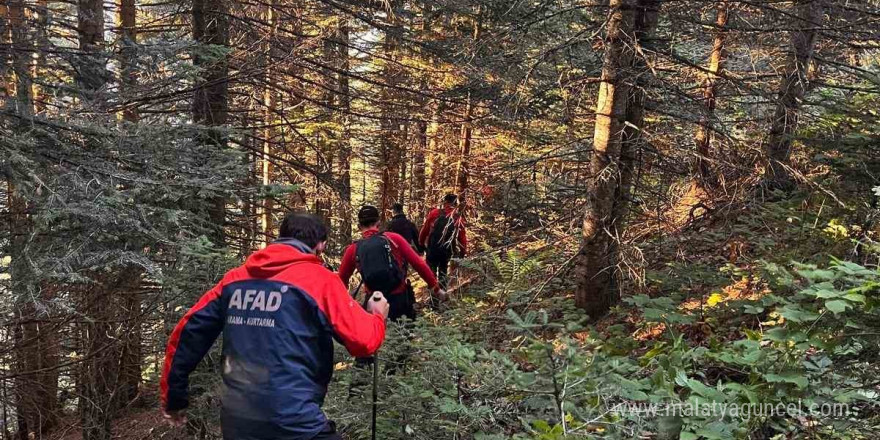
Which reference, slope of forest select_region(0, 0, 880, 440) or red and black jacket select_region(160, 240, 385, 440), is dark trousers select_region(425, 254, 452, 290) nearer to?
slope of forest select_region(0, 0, 880, 440)

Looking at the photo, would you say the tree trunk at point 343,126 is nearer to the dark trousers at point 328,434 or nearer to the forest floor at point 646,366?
the forest floor at point 646,366

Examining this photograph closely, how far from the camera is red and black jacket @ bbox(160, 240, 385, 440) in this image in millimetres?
2811

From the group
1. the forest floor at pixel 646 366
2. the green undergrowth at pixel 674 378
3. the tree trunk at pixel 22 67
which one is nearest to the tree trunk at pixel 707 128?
the forest floor at pixel 646 366

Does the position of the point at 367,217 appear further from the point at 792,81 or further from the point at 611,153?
the point at 792,81

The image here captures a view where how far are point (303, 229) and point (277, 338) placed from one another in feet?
2.19

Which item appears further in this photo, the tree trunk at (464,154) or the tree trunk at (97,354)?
the tree trunk at (464,154)

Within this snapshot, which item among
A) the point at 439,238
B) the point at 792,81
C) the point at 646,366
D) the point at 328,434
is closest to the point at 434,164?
the point at 439,238

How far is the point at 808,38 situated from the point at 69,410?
1411 cm

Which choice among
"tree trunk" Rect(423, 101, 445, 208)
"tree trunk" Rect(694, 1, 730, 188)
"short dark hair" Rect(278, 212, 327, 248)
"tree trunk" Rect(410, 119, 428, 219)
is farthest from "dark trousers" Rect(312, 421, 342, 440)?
"tree trunk" Rect(410, 119, 428, 219)

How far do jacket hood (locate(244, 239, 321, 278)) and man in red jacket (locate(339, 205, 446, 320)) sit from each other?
8.73 feet

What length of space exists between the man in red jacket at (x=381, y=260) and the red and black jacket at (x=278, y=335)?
271 centimetres

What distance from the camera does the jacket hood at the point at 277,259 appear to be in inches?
115

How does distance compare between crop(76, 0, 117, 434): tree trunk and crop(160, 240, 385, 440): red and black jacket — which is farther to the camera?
crop(76, 0, 117, 434): tree trunk

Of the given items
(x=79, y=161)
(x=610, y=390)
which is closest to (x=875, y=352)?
(x=610, y=390)
